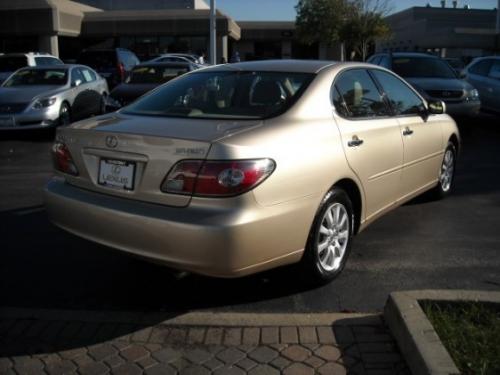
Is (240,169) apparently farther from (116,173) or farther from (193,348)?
(193,348)

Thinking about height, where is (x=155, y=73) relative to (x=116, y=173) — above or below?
above

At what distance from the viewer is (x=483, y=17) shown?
61.7 meters

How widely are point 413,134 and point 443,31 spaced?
49.2 m

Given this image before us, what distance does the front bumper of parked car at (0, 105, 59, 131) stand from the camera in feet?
34.8

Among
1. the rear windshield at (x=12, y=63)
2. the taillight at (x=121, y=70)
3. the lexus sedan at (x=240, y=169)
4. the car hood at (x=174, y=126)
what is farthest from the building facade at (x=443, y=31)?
the car hood at (x=174, y=126)

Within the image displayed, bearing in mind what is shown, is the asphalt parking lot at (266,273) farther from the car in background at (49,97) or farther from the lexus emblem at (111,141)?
the car in background at (49,97)

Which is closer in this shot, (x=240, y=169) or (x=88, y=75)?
(x=240, y=169)

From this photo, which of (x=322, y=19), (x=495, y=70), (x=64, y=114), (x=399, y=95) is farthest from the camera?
(x=322, y=19)

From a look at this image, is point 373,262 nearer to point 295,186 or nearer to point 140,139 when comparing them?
point 295,186

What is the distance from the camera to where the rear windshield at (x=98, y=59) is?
2120cm

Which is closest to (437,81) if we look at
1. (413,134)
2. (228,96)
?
(413,134)

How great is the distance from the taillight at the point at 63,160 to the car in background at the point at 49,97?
23.7ft

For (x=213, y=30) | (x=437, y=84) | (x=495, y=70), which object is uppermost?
(x=213, y=30)

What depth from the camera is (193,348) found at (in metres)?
3.23
